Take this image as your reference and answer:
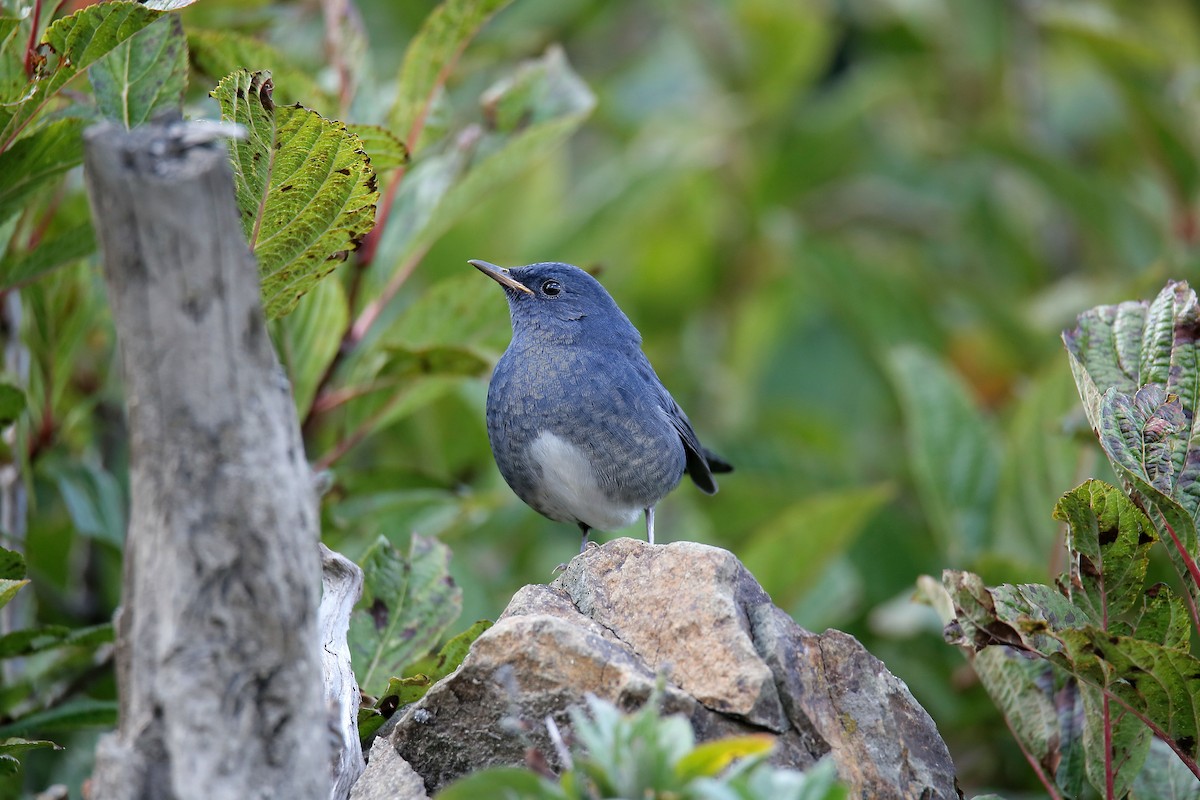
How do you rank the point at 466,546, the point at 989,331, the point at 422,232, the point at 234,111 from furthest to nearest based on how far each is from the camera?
the point at 989,331 → the point at 466,546 → the point at 422,232 → the point at 234,111

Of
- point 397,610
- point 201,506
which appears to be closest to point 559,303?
point 397,610

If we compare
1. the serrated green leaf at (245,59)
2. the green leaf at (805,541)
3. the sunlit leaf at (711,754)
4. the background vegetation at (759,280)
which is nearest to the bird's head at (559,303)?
the background vegetation at (759,280)

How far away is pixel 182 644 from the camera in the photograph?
1.74 metres

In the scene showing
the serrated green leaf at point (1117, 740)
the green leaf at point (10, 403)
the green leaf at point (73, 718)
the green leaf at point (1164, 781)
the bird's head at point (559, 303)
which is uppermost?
the green leaf at point (10, 403)

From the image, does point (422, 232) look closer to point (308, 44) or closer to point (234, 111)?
point (234, 111)

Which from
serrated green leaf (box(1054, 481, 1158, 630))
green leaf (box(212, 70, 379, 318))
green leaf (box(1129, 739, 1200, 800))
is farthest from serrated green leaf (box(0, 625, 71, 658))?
green leaf (box(1129, 739, 1200, 800))

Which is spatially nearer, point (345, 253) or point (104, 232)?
point (104, 232)

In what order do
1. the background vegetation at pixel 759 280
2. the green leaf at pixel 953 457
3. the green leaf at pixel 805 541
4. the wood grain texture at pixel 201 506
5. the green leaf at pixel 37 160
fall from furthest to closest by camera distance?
the green leaf at pixel 953 457 → the green leaf at pixel 805 541 → the background vegetation at pixel 759 280 → the green leaf at pixel 37 160 → the wood grain texture at pixel 201 506

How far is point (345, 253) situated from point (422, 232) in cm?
92

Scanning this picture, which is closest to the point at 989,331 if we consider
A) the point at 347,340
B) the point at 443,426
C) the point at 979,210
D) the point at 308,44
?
the point at 979,210

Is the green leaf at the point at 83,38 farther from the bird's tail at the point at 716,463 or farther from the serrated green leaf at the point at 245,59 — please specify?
the bird's tail at the point at 716,463

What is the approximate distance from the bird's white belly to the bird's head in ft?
1.42

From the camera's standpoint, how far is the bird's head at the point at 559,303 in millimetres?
3936

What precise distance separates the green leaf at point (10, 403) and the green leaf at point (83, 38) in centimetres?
68
